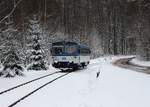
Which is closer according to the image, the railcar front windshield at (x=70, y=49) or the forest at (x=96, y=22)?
the railcar front windshield at (x=70, y=49)

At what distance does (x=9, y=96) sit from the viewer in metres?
14.8

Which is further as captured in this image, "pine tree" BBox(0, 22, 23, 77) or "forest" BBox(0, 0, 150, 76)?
"forest" BBox(0, 0, 150, 76)

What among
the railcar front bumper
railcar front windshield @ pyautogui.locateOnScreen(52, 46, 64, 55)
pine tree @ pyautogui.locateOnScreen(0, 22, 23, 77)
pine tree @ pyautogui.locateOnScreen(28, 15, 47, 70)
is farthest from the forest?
pine tree @ pyautogui.locateOnScreen(0, 22, 23, 77)

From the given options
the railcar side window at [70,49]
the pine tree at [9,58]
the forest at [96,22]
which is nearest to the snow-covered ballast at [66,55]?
the railcar side window at [70,49]

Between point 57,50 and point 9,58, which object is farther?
point 57,50

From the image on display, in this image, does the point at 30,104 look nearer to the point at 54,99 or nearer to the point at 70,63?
the point at 54,99

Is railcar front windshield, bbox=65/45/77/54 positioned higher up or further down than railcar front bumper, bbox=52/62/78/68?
higher up

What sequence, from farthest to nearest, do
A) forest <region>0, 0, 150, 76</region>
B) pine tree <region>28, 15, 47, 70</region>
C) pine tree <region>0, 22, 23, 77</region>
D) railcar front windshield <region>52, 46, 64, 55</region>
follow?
forest <region>0, 0, 150, 76</region> < railcar front windshield <region>52, 46, 64, 55</region> < pine tree <region>28, 15, 47, 70</region> < pine tree <region>0, 22, 23, 77</region>

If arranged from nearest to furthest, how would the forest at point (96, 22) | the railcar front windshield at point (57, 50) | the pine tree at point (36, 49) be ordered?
the pine tree at point (36, 49), the railcar front windshield at point (57, 50), the forest at point (96, 22)

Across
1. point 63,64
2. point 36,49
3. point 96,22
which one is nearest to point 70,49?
point 63,64

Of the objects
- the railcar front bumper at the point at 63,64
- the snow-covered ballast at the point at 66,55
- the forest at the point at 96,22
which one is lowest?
the railcar front bumper at the point at 63,64

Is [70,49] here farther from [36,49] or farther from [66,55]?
A: [36,49]

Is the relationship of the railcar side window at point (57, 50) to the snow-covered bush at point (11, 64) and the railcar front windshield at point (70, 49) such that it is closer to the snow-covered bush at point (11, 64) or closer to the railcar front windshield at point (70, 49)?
the railcar front windshield at point (70, 49)

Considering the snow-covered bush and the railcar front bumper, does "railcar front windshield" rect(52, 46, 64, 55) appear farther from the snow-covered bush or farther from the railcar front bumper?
the snow-covered bush
